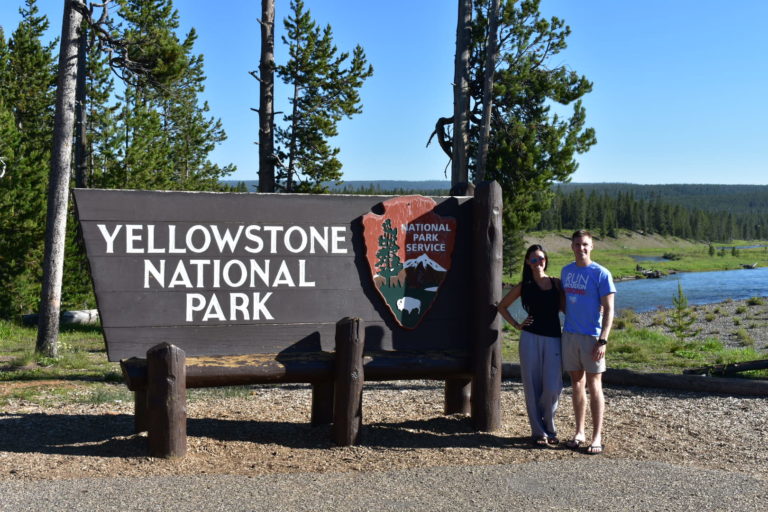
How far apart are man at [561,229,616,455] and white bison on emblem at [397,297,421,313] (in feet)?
3.99

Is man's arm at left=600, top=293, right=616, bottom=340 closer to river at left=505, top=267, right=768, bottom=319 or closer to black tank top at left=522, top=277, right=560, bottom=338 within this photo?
black tank top at left=522, top=277, right=560, bottom=338

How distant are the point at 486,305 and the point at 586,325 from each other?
3.02 ft

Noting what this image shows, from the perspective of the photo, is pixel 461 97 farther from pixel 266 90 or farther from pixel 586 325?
pixel 586 325

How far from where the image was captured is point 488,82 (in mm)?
14305

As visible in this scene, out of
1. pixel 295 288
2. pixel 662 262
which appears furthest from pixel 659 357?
pixel 662 262

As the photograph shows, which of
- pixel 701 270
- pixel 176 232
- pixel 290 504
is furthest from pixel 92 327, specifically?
pixel 701 270

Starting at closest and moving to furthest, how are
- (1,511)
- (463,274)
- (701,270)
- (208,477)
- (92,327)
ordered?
(1,511) → (208,477) → (463,274) → (92,327) → (701,270)

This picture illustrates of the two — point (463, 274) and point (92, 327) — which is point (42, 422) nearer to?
point (463, 274)

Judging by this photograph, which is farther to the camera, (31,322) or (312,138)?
(312,138)

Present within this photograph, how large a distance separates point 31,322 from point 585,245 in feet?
54.6

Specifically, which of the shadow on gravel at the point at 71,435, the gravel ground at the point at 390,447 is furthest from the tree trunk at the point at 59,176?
the shadow on gravel at the point at 71,435

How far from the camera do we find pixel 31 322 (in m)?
19.2

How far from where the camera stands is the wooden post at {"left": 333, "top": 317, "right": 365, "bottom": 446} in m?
6.11

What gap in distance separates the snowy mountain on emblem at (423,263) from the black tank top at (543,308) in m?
0.75
